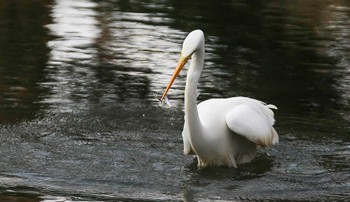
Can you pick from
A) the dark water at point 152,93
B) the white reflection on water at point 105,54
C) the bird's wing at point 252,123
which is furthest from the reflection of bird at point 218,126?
the white reflection on water at point 105,54

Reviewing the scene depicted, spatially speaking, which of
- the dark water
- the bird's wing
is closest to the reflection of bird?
the bird's wing

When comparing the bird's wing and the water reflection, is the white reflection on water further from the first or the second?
the bird's wing

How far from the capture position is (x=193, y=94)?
881 centimetres

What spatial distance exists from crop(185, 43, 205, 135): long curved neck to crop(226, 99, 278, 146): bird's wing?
414 mm

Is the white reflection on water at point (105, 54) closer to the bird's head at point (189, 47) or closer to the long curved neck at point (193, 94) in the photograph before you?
the long curved neck at point (193, 94)

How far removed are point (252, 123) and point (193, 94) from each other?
31.1 inches

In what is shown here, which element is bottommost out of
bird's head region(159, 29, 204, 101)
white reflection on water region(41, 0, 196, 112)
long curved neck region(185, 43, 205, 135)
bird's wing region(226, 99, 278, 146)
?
white reflection on water region(41, 0, 196, 112)

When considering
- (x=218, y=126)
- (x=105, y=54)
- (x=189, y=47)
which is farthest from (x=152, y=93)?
(x=189, y=47)

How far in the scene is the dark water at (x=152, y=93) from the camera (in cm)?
875

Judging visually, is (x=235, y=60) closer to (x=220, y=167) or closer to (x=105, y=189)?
(x=220, y=167)

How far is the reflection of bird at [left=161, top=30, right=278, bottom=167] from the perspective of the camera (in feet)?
28.9

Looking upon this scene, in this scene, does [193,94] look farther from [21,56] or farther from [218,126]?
[21,56]

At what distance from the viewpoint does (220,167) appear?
940 centimetres

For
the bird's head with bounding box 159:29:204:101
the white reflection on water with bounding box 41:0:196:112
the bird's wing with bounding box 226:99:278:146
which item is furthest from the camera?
the white reflection on water with bounding box 41:0:196:112
